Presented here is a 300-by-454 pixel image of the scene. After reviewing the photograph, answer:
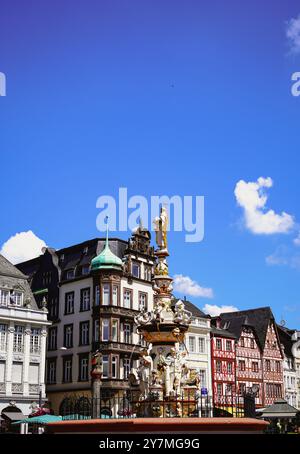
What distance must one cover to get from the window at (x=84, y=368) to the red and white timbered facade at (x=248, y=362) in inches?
780

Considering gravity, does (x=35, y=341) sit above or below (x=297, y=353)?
below

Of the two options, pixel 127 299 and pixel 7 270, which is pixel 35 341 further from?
pixel 127 299

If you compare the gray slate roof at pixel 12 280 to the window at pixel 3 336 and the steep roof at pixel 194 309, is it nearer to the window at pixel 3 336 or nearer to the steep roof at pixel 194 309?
the window at pixel 3 336

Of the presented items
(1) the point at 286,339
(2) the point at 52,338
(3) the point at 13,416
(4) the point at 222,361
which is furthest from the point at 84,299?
(1) the point at 286,339

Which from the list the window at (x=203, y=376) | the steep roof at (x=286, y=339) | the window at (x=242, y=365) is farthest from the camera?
the steep roof at (x=286, y=339)

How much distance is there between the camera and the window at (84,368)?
5283 centimetres

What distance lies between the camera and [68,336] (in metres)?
55.8

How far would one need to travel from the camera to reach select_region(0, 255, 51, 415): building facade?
4859 cm

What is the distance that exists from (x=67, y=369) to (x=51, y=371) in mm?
2335

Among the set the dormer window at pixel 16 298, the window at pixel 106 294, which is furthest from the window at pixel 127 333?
the dormer window at pixel 16 298

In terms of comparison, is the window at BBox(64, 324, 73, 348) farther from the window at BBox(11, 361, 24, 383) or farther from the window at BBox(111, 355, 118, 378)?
the window at BBox(11, 361, 24, 383)

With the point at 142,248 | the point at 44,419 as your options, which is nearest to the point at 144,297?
the point at 142,248
